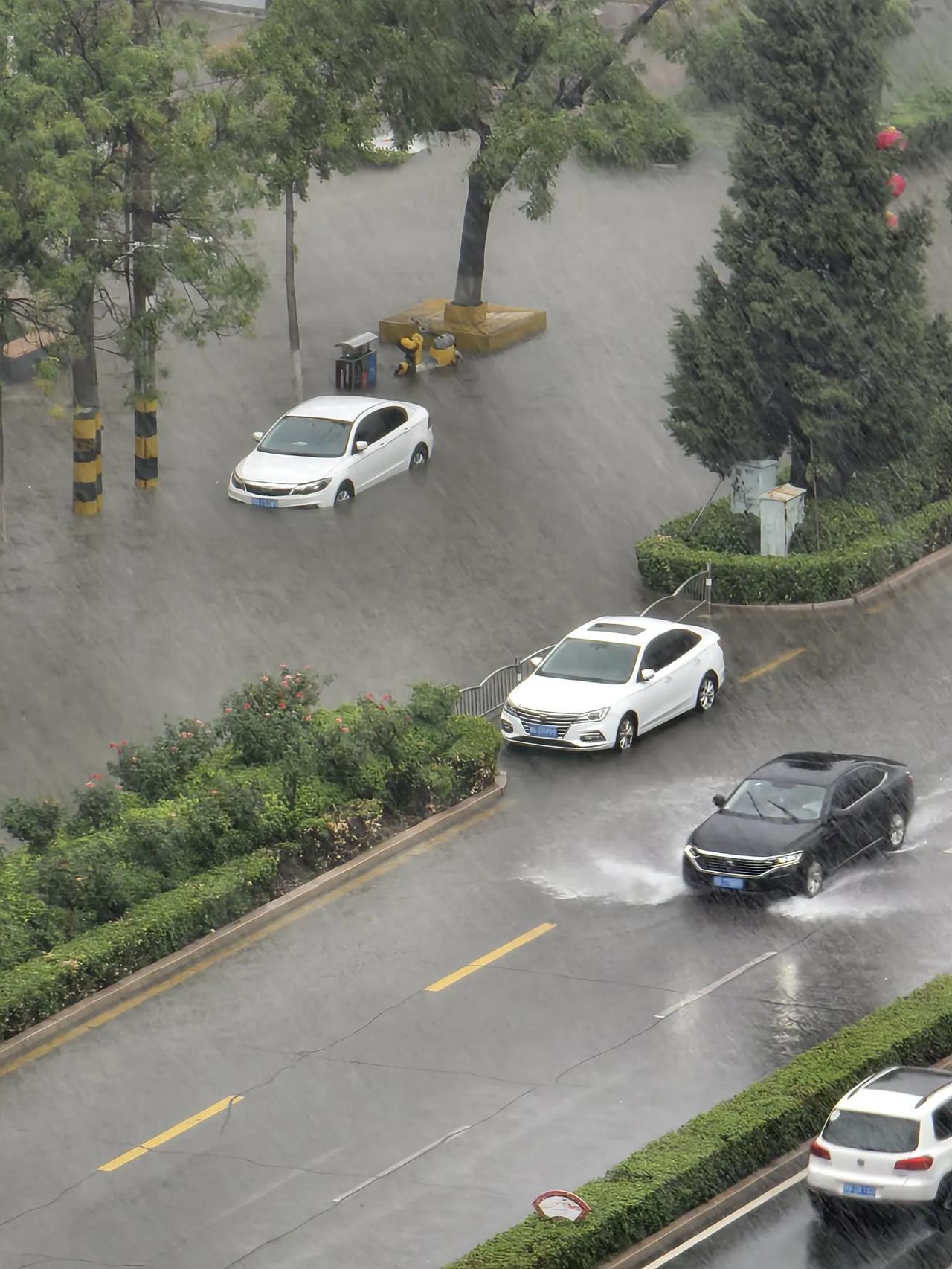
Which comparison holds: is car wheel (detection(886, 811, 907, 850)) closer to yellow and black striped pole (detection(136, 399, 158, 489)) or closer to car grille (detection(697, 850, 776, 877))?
car grille (detection(697, 850, 776, 877))

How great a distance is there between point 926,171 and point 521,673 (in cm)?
3070

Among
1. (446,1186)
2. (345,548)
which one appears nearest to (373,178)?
(345,548)

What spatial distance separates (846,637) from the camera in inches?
1276

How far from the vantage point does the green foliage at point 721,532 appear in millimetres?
34781

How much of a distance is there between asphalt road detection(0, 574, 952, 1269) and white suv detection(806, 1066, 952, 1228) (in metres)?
2.25

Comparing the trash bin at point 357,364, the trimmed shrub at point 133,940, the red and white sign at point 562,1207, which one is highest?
the trash bin at point 357,364

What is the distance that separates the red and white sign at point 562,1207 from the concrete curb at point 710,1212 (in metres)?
0.46

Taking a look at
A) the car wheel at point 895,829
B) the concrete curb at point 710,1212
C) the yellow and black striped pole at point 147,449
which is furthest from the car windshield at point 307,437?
the concrete curb at point 710,1212

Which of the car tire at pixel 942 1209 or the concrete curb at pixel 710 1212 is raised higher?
the car tire at pixel 942 1209

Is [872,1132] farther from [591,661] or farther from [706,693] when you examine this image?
[706,693]

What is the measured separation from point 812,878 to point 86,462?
16.2 meters

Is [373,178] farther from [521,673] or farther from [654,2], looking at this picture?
[521,673]

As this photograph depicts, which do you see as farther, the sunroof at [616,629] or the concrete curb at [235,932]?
the sunroof at [616,629]

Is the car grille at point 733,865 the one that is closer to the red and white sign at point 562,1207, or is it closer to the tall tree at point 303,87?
the red and white sign at point 562,1207
